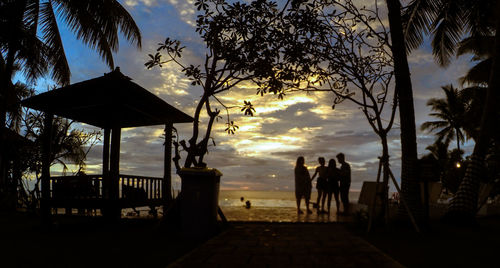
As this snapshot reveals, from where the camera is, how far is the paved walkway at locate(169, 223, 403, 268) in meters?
5.03

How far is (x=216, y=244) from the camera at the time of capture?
6.48 meters

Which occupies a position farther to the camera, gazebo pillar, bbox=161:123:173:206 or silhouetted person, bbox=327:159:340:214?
silhouetted person, bbox=327:159:340:214

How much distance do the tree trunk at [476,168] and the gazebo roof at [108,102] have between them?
7.55 metres

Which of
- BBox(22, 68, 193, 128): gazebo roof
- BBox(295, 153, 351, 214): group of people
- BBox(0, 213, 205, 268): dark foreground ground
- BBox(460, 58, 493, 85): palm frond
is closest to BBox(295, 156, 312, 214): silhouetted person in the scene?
BBox(295, 153, 351, 214): group of people

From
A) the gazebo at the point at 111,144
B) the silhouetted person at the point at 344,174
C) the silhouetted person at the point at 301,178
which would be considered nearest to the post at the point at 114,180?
the gazebo at the point at 111,144

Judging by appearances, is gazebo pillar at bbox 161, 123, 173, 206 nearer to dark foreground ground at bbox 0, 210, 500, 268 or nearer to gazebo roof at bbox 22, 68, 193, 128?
gazebo roof at bbox 22, 68, 193, 128

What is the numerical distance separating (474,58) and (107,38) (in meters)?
24.4

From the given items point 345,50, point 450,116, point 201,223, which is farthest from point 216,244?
point 450,116

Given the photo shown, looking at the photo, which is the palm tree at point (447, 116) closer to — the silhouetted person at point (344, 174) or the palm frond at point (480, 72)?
the palm frond at point (480, 72)

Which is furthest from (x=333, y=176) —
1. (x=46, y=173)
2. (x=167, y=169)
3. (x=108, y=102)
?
(x=46, y=173)

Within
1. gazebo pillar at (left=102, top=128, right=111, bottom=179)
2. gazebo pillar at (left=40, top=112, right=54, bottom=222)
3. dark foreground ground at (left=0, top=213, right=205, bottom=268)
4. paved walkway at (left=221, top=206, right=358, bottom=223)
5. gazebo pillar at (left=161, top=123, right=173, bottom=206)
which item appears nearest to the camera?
dark foreground ground at (left=0, top=213, right=205, bottom=268)

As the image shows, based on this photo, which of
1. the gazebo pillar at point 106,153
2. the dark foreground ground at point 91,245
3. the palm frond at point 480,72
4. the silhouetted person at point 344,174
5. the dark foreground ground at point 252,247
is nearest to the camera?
the dark foreground ground at point 252,247

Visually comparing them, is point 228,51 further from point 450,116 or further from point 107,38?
point 450,116

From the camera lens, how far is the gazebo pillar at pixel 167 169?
11.4m
